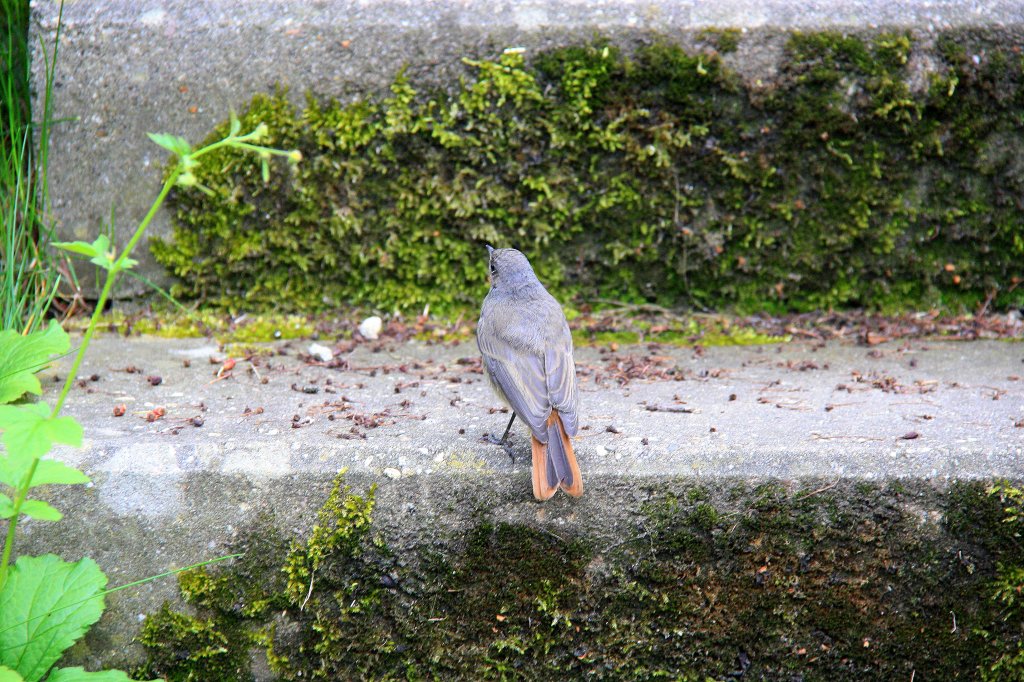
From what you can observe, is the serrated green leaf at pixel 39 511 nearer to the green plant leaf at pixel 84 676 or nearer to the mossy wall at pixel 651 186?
the green plant leaf at pixel 84 676

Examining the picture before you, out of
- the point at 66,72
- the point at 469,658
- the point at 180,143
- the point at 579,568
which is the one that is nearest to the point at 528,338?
the point at 579,568

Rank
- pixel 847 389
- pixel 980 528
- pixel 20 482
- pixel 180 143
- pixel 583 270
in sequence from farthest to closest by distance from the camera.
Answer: pixel 583 270 < pixel 847 389 < pixel 980 528 < pixel 20 482 < pixel 180 143

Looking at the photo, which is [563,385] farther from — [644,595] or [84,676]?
[84,676]

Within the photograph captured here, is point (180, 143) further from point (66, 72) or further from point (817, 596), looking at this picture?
point (66, 72)

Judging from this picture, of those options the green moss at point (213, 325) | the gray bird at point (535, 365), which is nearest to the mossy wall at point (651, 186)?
the green moss at point (213, 325)

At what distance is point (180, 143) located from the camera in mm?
1759

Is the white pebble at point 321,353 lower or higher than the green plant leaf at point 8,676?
higher

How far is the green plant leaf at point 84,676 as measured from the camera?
216 centimetres

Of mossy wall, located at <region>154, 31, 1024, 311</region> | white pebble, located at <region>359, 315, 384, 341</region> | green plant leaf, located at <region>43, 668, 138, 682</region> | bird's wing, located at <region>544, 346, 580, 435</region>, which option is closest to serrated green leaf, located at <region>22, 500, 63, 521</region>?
green plant leaf, located at <region>43, 668, 138, 682</region>

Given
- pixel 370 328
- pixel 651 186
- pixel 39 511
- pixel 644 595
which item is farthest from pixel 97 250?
pixel 651 186

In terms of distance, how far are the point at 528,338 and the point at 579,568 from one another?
2.78 ft

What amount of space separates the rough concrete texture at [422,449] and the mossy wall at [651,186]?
38.1 inches

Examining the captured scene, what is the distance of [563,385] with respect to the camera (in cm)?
278

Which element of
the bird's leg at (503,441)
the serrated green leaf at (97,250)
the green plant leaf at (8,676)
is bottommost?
the green plant leaf at (8,676)
